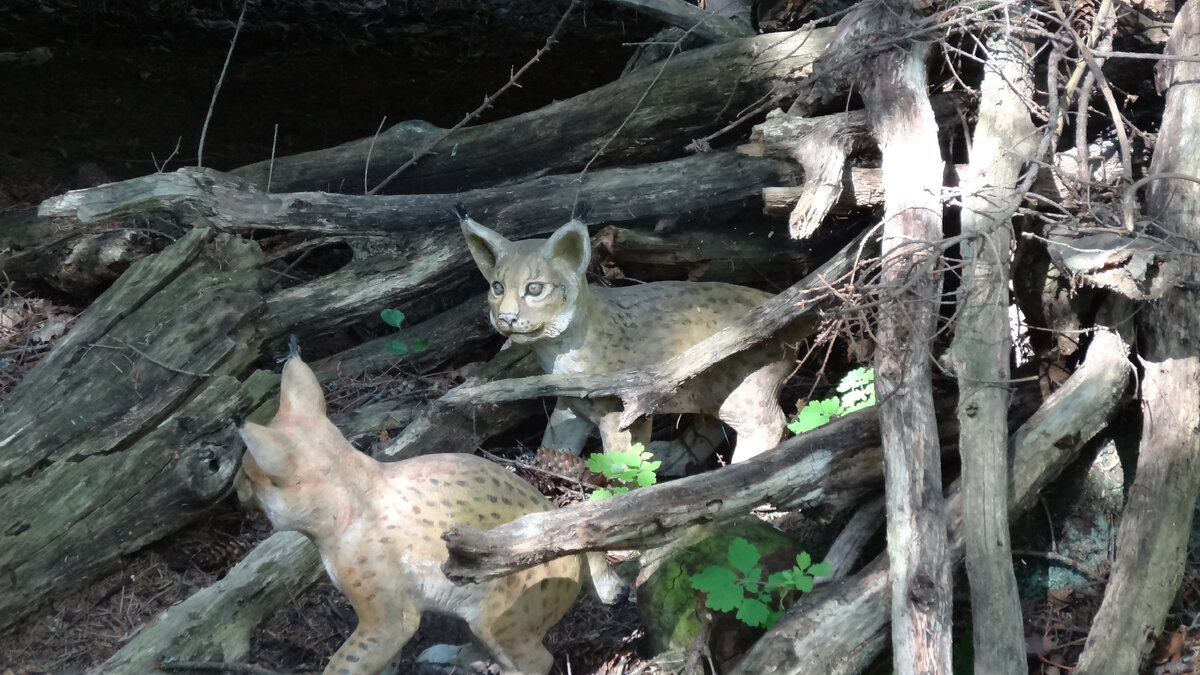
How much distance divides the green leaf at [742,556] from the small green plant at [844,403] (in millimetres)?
917

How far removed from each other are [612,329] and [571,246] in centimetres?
47

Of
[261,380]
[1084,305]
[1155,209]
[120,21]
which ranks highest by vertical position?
[120,21]

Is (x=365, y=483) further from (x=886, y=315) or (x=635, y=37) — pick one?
(x=635, y=37)

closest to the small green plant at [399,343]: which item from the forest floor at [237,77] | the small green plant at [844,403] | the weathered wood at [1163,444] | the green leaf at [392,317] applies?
the green leaf at [392,317]

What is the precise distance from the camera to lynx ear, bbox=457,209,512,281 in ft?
16.6

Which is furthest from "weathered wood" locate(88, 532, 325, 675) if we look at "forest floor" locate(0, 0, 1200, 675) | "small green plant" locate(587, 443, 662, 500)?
"forest floor" locate(0, 0, 1200, 675)

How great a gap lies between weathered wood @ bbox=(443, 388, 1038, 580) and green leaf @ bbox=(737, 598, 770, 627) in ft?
1.04

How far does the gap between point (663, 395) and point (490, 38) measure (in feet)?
11.1

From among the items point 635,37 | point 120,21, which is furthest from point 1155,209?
point 120,21

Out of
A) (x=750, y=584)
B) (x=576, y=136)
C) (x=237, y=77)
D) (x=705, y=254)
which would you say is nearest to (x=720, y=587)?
(x=750, y=584)

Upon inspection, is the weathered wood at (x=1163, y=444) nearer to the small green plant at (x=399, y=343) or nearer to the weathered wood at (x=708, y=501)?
the weathered wood at (x=708, y=501)

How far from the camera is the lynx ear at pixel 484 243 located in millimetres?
5051

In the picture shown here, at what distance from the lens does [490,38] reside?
7.26 m

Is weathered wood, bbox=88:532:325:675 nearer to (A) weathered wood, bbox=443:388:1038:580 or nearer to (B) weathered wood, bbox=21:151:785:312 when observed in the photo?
(A) weathered wood, bbox=443:388:1038:580
